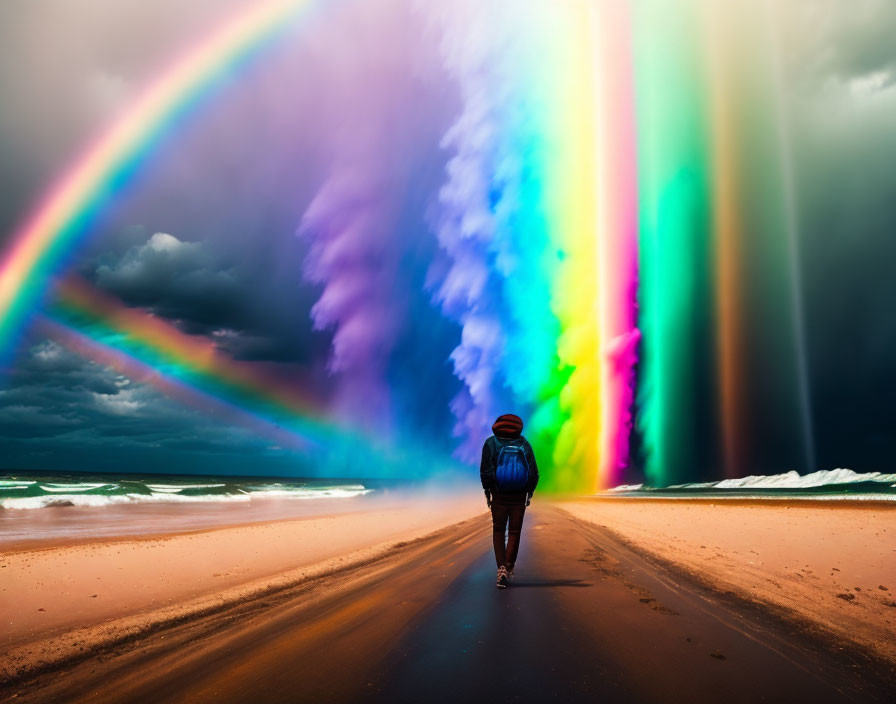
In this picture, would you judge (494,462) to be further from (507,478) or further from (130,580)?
(130,580)

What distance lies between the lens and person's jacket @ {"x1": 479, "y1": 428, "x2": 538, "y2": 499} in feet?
29.6

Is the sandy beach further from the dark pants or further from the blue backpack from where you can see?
the blue backpack

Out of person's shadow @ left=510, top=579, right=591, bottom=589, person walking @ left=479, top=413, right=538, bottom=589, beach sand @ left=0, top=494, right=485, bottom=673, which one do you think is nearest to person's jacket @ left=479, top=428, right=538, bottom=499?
person walking @ left=479, top=413, right=538, bottom=589

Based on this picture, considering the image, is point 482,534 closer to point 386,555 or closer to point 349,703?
point 386,555

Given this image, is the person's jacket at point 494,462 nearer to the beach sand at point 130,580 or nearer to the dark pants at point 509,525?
the dark pants at point 509,525

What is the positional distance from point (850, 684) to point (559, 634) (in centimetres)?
253

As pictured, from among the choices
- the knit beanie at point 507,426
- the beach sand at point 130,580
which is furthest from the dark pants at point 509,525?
the beach sand at point 130,580

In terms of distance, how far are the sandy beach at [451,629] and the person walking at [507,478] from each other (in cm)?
62

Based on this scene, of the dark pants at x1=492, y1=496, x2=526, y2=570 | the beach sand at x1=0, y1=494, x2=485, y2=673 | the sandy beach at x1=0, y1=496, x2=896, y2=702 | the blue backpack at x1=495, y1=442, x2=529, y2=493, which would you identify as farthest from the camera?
the dark pants at x1=492, y1=496, x2=526, y2=570

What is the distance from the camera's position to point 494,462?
901 centimetres

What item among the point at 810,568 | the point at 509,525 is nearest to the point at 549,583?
the point at 509,525

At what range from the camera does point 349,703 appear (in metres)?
4.11

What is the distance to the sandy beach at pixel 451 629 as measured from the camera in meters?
4.58

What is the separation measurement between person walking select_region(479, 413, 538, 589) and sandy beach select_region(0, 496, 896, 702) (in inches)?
24.4
